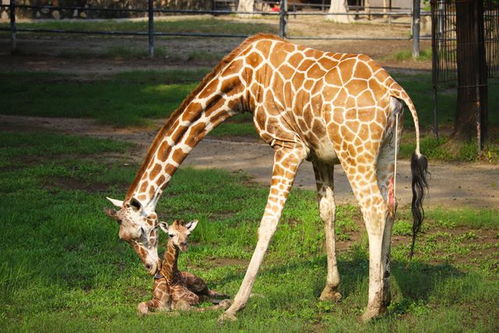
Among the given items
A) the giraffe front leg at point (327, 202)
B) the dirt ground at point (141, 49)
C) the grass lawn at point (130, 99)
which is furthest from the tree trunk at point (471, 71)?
the dirt ground at point (141, 49)

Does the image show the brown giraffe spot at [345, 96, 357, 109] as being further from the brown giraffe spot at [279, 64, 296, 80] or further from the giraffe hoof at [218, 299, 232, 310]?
the giraffe hoof at [218, 299, 232, 310]

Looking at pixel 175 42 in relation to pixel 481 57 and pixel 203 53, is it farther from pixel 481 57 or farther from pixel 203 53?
pixel 481 57

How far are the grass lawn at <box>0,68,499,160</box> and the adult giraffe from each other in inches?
265

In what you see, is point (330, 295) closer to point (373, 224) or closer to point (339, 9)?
point (373, 224)

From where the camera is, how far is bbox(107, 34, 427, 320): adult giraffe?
7.35m

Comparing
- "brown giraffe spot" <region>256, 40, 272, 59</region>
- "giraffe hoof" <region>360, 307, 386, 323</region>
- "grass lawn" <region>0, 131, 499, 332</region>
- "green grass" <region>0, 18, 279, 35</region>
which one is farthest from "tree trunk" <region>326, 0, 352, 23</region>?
"giraffe hoof" <region>360, 307, 386, 323</region>

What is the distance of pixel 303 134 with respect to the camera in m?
7.68

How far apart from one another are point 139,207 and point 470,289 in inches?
113

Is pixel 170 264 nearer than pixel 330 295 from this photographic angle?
A: Yes

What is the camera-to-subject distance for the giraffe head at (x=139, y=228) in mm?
7598

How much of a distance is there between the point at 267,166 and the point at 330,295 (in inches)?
226

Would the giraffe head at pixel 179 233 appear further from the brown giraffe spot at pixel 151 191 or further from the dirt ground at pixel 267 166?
the dirt ground at pixel 267 166

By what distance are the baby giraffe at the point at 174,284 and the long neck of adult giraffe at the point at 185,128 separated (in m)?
0.33

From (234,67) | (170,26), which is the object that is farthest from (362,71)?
(170,26)
